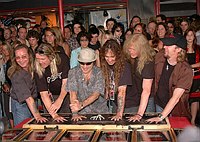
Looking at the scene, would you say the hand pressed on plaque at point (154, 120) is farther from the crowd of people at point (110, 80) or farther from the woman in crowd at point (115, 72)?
the woman in crowd at point (115, 72)

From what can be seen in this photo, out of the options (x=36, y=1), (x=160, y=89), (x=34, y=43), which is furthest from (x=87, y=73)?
(x=36, y=1)

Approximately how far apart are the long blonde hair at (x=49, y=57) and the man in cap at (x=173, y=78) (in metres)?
1.17

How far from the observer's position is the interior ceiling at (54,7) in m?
9.57

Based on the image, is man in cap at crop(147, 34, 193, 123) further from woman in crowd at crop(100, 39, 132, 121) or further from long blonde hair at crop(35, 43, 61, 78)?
long blonde hair at crop(35, 43, 61, 78)

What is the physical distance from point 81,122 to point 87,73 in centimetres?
60

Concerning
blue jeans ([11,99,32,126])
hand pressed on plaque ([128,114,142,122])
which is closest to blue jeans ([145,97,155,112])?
hand pressed on plaque ([128,114,142,122])

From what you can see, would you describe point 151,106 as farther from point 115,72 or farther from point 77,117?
point 77,117

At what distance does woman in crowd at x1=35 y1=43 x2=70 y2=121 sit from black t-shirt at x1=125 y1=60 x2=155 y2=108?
75 cm

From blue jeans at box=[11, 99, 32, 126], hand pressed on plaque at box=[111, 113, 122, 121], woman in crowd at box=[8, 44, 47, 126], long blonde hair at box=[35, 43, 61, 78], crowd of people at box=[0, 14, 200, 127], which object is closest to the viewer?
hand pressed on plaque at box=[111, 113, 122, 121]

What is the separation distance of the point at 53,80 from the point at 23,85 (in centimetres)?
38

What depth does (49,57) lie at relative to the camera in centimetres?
395

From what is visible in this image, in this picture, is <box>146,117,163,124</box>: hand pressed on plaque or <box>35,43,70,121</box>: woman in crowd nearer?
<box>146,117,163,124</box>: hand pressed on plaque

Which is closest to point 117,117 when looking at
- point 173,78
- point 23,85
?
point 173,78

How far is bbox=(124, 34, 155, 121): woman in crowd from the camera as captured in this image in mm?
3627
